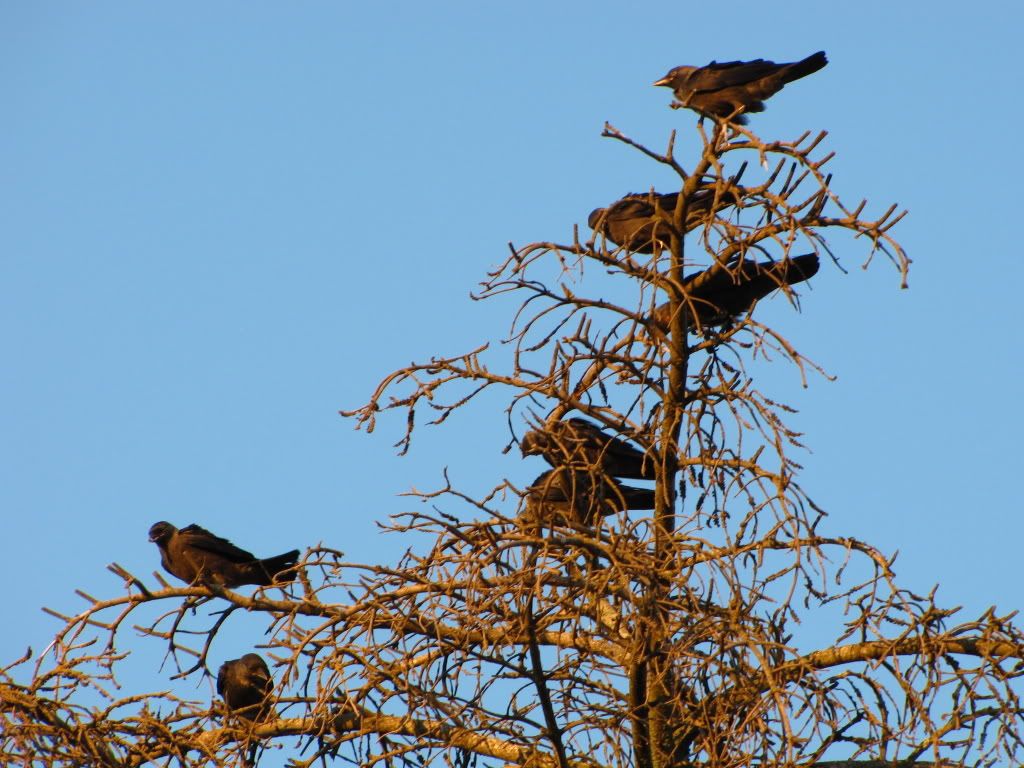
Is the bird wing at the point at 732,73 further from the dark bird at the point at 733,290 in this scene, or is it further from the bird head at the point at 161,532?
the bird head at the point at 161,532

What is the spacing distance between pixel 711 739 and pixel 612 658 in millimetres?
785

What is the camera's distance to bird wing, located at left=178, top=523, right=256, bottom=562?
7.57 m

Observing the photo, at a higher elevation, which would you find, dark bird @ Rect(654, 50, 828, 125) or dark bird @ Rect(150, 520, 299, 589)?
dark bird @ Rect(654, 50, 828, 125)

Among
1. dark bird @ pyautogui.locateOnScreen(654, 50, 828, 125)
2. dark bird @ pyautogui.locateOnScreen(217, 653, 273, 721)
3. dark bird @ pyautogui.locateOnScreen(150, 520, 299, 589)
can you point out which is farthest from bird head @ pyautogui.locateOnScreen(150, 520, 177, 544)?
dark bird @ pyautogui.locateOnScreen(654, 50, 828, 125)

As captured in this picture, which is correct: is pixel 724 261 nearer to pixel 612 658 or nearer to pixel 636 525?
pixel 636 525

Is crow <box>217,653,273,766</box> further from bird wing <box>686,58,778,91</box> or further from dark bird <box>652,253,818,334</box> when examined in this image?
bird wing <box>686,58,778,91</box>

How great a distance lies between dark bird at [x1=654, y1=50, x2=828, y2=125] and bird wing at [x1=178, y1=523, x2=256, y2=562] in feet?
11.4

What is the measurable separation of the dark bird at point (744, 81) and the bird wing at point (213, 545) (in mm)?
3474

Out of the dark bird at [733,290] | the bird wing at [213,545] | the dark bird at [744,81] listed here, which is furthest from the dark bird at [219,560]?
the dark bird at [744,81]

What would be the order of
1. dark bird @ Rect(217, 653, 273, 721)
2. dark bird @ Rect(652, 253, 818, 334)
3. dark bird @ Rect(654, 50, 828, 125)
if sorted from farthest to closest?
dark bird @ Rect(217, 653, 273, 721)
dark bird @ Rect(654, 50, 828, 125)
dark bird @ Rect(652, 253, 818, 334)

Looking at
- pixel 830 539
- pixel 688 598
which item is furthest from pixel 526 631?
pixel 830 539

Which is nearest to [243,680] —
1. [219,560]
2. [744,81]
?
[219,560]

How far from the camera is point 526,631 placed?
4.41m

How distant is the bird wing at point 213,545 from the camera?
757 cm
